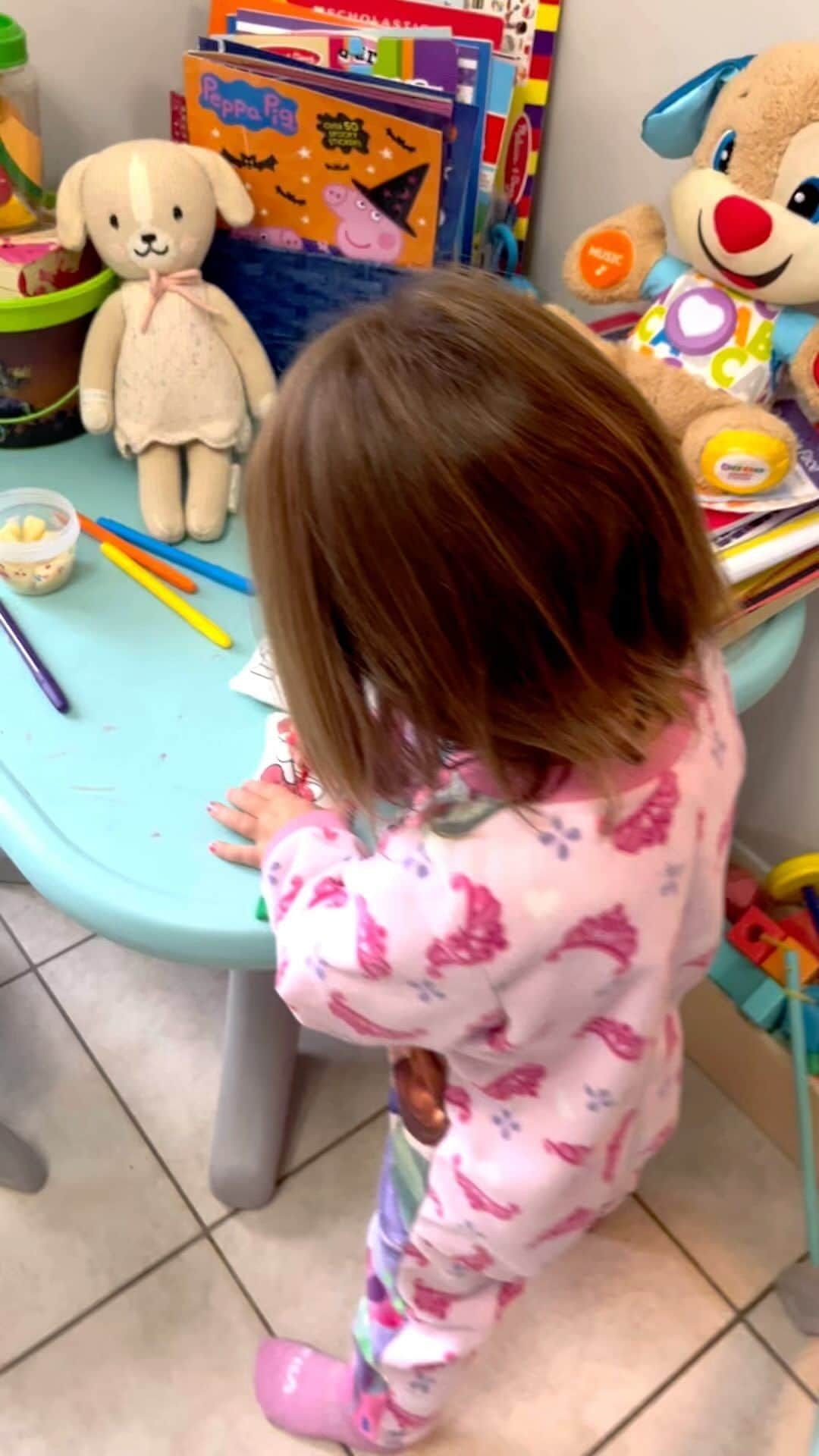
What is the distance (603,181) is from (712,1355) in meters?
0.99

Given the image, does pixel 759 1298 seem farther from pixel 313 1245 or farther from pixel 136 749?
pixel 136 749

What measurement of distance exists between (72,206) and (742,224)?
445 mm

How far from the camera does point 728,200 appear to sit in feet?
2.23

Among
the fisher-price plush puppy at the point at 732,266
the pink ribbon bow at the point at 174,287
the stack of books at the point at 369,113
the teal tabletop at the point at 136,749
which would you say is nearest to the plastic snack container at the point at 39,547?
the teal tabletop at the point at 136,749

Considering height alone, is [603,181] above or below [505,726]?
above

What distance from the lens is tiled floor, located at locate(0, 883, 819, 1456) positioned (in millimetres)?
920

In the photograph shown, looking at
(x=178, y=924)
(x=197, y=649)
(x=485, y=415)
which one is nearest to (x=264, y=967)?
(x=178, y=924)

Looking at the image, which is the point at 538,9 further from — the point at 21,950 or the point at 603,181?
the point at 21,950

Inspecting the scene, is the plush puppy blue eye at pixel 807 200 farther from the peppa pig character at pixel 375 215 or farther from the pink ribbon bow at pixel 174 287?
the pink ribbon bow at pixel 174 287

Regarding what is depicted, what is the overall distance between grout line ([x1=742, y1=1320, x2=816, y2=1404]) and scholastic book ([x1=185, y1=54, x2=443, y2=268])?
0.93 m

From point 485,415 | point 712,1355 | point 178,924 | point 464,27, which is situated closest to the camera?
point 485,415

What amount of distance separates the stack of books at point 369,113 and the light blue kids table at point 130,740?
0.23 m

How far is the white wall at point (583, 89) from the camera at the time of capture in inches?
31.4

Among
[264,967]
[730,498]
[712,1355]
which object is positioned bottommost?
[712,1355]
